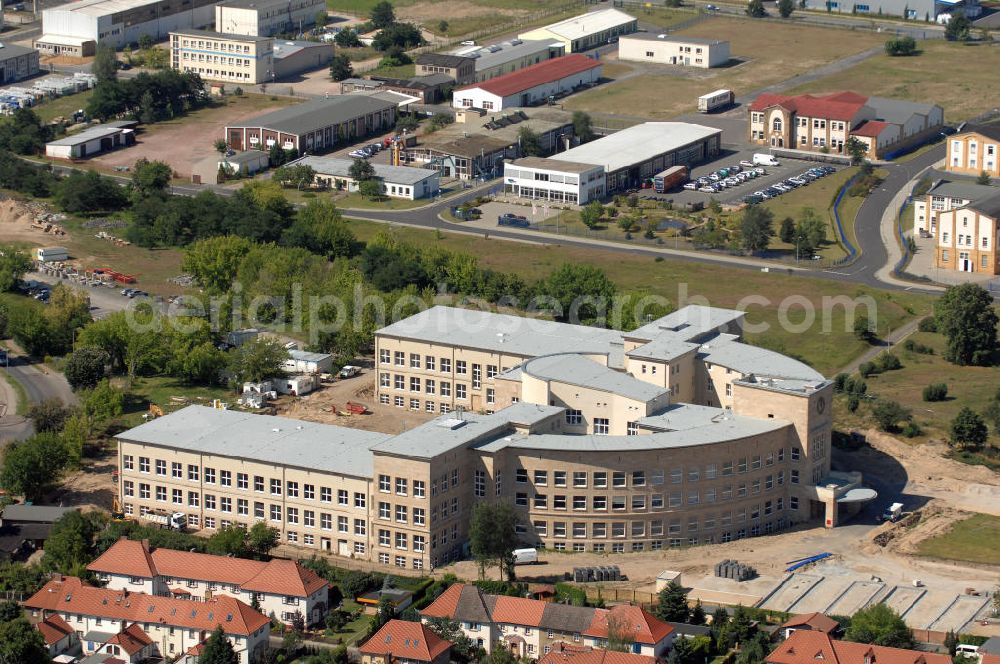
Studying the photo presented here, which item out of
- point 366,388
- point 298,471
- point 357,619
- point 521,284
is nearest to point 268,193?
point 521,284

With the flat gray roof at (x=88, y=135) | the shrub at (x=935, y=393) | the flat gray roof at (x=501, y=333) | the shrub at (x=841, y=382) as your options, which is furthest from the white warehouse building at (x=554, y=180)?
the shrub at (x=935, y=393)

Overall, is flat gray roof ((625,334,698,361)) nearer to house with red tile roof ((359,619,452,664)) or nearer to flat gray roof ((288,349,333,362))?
flat gray roof ((288,349,333,362))

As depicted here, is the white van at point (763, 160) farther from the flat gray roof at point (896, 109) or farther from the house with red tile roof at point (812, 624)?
the house with red tile roof at point (812, 624)

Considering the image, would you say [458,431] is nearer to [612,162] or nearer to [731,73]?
[612,162]

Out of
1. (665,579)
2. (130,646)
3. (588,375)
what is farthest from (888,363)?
(130,646)

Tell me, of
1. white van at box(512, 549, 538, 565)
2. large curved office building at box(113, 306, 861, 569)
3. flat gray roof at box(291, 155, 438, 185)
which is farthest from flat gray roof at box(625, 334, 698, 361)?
flat gray roof at box(291, 155, 438, 185)

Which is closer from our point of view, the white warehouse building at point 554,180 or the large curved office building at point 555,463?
the large curved office building at point 555,463
